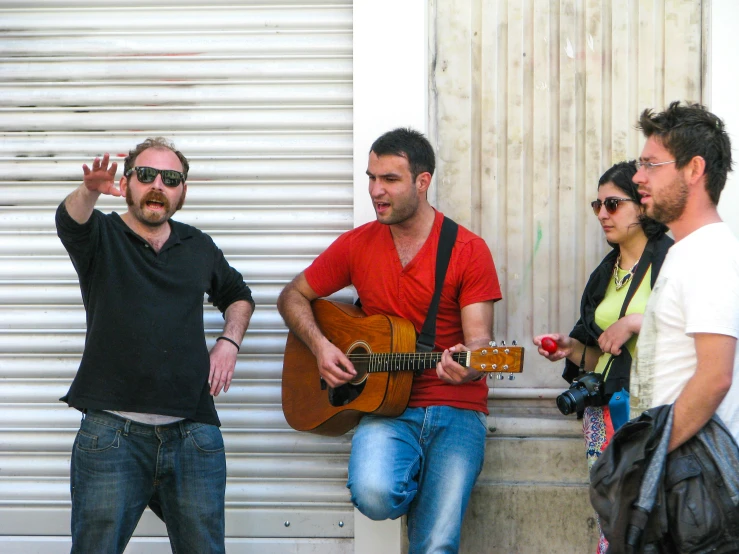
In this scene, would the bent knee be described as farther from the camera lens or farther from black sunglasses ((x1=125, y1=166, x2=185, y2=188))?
black sunglasses ((x1=125, y1=166, x2=185, y2=188))

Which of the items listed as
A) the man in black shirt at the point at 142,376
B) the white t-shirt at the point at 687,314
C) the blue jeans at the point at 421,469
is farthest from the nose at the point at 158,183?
the white t-shirt at the point at 687,314

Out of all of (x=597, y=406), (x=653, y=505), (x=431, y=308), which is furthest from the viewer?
(x=431, y=308)

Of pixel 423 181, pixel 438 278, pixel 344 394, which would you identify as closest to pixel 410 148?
pixel 423 181

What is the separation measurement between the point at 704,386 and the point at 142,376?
2.20 m

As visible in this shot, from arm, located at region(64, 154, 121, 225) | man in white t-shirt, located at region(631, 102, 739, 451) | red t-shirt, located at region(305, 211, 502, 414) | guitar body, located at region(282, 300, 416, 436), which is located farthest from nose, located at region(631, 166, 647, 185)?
arm, located at region(64, 154, 121, 225)

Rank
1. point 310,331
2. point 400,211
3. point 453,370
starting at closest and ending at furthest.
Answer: point 453,370, point 400,211, point 310,331

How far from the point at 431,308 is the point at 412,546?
1.02 meters

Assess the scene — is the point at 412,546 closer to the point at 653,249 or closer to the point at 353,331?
the point at 353,331

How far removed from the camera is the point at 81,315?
4.67 m

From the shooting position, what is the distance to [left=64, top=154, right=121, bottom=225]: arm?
11.0 feet

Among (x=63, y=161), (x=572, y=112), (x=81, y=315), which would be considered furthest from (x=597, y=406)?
(x=63, y=161)

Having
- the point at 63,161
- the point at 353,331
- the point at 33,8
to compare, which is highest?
the point at 33,8

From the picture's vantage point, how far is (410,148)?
413cm

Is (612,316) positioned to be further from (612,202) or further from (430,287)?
(430,287)
